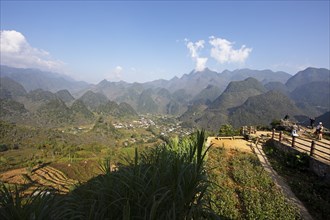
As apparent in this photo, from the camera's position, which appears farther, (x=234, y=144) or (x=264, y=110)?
(x=264, y=110)

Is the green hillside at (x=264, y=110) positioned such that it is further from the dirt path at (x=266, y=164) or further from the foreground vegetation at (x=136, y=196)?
the foreground vegetation at (x=136, y=196)

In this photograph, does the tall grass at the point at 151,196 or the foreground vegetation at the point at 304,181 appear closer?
the tall grass at the point at 151,196

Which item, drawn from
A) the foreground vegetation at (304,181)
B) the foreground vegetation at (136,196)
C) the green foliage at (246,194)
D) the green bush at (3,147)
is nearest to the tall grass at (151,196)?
the foreground vegetation at (136,196)

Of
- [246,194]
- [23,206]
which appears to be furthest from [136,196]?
[246,194]

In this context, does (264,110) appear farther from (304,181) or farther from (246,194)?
(246,194)

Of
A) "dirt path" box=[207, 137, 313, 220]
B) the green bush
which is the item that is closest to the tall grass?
"dirt path" box=[207, 137, 313, 220]

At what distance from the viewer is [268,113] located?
479 feet

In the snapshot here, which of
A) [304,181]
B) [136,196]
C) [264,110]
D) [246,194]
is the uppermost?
[136,196]

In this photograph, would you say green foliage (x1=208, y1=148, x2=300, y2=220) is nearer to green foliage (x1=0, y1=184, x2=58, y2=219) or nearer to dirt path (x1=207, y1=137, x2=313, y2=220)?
dirt path (x1=207, y1=137, x2=313, y2=220)

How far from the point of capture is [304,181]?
32.3 feet

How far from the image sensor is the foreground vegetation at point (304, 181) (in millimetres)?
7519

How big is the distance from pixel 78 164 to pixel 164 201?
53485 millimetres

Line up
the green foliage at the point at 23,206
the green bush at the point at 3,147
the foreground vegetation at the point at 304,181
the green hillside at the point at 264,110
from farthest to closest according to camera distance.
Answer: the green hillside at the point at 264,110 < the green bush at the point at 3,147 < the foreground vegetation at the point at 304,181 < the green foliage at the point at 23,206

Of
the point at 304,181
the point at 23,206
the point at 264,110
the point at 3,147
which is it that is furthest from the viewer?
the point at 264,110
